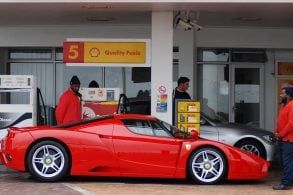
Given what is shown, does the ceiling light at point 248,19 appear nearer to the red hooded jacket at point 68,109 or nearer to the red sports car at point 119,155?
the red hooded jacket at point 68,109

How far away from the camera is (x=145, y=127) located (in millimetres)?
10125

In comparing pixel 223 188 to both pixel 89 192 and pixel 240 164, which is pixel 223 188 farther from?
pixel 89 192

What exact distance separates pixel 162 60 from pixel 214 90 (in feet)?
18.4

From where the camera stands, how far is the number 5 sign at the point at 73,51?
12.1 meters

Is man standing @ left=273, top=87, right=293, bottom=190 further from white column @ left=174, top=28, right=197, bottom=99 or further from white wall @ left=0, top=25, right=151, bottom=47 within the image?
white wall @ left=0, top=25, right=151, bottom=47

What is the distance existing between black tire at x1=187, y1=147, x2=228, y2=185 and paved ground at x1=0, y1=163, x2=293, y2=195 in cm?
17

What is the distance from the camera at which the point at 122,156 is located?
985cm

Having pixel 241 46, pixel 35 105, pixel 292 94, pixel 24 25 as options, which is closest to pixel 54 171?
pixel 35 105

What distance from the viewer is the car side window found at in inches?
396

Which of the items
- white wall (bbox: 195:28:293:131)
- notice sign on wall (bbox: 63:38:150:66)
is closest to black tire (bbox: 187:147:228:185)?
notice sign on wall (bbox: 63:38:150:66)

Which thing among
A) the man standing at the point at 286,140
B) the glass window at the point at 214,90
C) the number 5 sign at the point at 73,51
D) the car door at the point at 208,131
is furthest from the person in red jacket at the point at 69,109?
the glass window at the point at 214,90

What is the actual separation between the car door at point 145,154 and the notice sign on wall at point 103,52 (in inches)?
99.8

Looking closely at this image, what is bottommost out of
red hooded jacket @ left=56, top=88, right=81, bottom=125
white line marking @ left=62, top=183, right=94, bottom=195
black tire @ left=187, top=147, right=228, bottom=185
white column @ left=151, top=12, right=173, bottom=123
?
white line marking @ left=62, top=183, right=94, bottom=195

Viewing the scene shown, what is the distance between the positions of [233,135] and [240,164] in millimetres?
2651
